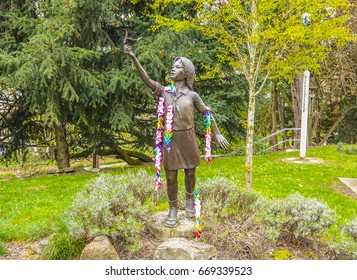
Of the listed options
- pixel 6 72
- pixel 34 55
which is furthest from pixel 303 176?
pixel 6 72

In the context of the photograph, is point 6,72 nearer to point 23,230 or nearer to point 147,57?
point 147,57

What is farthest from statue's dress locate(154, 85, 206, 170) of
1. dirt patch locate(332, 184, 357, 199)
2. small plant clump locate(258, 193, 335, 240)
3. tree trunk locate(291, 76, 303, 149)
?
Answer: tree trunk locate(291, 76, 303, 149)

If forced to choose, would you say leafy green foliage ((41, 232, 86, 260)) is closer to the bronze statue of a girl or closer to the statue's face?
the bronze statue of a girl

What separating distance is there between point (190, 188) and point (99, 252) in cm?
127

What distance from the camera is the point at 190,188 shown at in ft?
14.1

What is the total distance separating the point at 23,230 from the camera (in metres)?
4.87

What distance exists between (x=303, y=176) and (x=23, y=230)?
20.9ft

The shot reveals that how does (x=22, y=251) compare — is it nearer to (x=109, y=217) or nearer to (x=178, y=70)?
(x=109, y=217)

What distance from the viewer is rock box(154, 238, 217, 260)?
3.71 m

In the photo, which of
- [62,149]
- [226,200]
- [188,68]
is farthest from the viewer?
[62,149]

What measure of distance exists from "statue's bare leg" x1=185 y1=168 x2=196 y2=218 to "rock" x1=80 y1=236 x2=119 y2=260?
1.03 m

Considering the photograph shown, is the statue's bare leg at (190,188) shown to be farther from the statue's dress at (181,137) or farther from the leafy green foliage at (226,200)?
the leafy green foliage at (226,200)

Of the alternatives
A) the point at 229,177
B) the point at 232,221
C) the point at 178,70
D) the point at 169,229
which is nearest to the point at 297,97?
the point at 229,177

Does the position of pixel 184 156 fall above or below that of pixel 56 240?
above
